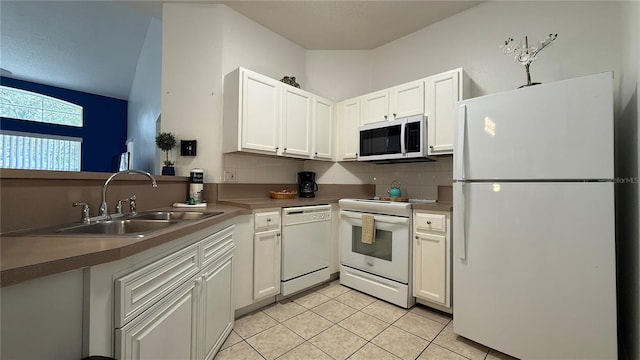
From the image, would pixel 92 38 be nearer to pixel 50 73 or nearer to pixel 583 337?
pixel 50 73

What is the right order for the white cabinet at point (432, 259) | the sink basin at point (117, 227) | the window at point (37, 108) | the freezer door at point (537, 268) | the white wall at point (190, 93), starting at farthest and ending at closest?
the window at point (37, 108)
the white wall at point (190, 93)
the white cabinet at point (432, 259)
the freezer door at point (537, 268)
the sink basin at point (117, 227)

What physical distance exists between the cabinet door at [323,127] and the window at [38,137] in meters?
5.50

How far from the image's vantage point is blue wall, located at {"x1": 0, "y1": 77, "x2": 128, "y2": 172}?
16.0ft

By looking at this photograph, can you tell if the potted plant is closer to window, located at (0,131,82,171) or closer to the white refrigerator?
the white refrigerator

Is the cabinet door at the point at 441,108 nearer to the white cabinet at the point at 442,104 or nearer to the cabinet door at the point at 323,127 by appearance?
the white cabinet at the point at 442,104

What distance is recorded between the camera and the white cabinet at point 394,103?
2.43m

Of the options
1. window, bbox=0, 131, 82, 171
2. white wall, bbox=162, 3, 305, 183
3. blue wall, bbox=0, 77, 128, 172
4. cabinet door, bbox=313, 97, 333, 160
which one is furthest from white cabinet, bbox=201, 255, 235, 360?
blue wall, bbox=0, 77, 128, 172

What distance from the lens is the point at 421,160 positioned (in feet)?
8.75

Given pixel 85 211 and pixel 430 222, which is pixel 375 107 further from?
pixel 85 211

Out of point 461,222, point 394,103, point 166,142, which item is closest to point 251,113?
point 166,142

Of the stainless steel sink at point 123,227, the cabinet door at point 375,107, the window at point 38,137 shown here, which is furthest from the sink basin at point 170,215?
the window at point 38,137

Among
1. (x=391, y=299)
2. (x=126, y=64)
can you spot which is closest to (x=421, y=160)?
(x=391, y=299)

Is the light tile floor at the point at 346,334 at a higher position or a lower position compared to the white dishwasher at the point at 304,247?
lower

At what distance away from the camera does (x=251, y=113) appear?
2.33 meters
